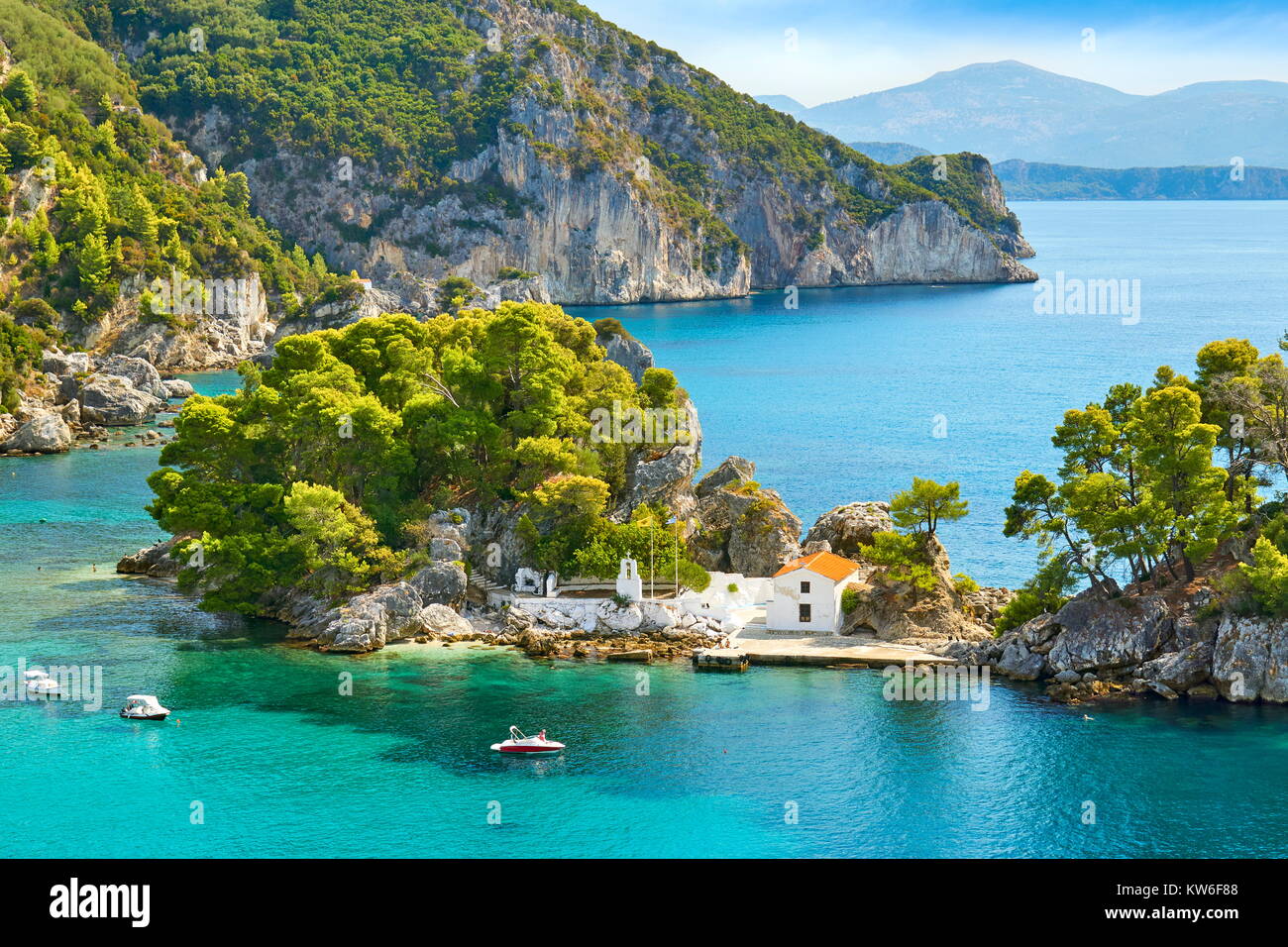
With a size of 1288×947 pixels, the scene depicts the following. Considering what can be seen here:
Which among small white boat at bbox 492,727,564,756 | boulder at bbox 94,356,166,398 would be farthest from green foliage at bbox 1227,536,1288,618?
boulder at bbox 94,356,166,398

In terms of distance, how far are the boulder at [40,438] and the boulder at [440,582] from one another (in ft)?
181

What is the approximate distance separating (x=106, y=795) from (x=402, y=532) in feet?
77.0

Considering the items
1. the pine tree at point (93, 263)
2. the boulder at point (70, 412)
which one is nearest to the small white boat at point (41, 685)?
the boulder at point (70, 412)

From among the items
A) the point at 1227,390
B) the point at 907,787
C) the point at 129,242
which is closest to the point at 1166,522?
the point at 1227,390

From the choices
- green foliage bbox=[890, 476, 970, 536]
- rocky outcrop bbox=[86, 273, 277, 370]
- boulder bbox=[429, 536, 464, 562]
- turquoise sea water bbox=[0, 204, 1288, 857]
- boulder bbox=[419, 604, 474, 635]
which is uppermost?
rocky outcrop bbox=[86, 273, 277, 370]

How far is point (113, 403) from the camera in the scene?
118375 mm

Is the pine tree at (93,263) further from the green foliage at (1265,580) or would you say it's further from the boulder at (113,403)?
the green foliage at (1265,580)

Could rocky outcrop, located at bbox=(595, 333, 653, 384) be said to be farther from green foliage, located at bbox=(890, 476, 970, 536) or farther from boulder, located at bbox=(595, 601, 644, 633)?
green foliage, located at bbox=(890, 476, 970, 536)

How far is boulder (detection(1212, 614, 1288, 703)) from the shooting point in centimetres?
5175

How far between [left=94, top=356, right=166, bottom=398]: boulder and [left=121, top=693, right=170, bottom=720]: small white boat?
8075cm

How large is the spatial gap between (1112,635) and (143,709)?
37517mm

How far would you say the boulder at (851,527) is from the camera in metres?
66.7

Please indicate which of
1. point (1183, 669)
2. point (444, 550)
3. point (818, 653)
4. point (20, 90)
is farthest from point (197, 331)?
point (1183, 669)

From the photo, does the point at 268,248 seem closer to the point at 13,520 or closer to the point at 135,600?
the point at 13,520
